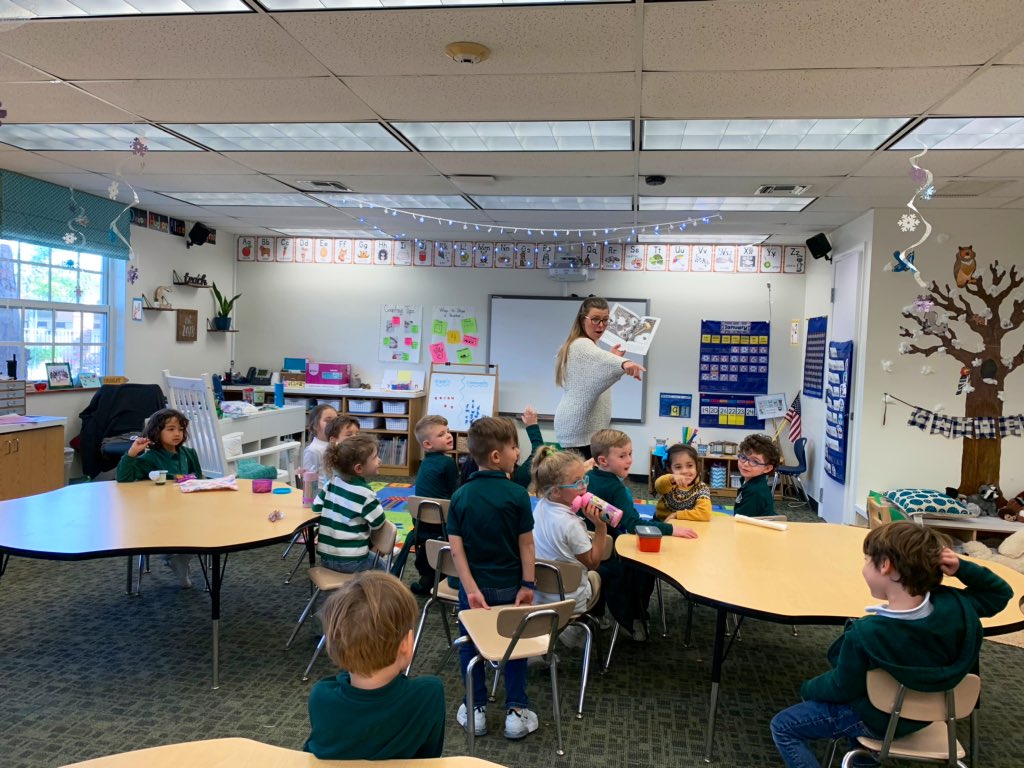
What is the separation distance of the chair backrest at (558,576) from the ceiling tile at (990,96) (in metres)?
2.49

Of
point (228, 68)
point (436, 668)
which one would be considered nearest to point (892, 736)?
point (436, 668)

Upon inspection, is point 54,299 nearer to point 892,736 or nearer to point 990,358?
point 892,736

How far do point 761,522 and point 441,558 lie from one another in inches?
59.6

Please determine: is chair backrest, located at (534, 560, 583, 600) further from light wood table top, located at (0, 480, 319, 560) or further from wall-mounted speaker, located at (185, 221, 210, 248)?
wall-mounted speaker, located at (185, 221, 210, 248)

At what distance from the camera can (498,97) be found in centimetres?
317

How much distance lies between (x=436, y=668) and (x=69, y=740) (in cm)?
133

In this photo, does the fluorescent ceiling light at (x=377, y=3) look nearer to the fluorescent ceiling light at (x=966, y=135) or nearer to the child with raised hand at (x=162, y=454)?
the fluorescent ceiling light at (x=966, y=135)

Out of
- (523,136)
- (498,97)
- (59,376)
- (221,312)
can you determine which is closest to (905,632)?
(498,97)

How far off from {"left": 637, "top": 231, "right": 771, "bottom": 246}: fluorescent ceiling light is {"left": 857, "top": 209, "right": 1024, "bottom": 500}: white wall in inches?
62.9

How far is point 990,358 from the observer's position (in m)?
5.10

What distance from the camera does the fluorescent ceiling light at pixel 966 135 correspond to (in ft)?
11.0

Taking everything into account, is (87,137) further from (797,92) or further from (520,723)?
(520,723)

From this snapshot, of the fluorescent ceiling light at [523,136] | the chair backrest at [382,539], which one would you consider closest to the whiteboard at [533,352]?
the fluorescent ceiling light at [523,136]

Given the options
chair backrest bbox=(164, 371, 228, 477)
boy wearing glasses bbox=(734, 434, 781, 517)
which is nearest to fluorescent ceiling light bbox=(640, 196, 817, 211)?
boy wearing glasses bbox=(734, 434, 781, 517)
